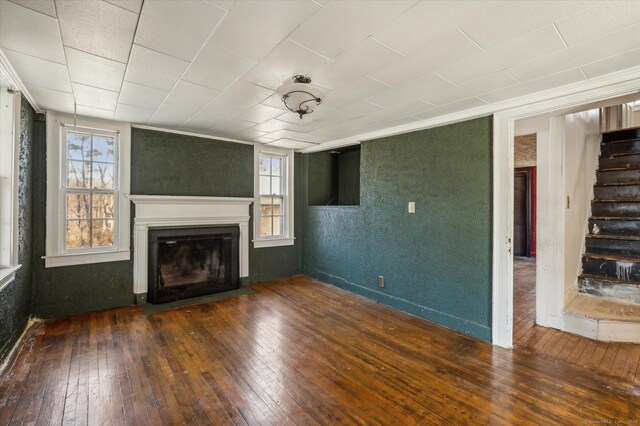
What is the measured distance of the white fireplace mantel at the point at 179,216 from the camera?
3887 mm

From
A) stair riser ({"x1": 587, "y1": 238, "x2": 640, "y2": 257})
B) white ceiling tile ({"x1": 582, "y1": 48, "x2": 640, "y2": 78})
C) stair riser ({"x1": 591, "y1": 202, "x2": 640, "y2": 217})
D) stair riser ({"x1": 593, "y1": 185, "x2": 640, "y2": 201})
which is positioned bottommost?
stair riser ({"x1": 587, "y1": 238, "x2": 640, "y2": 257})

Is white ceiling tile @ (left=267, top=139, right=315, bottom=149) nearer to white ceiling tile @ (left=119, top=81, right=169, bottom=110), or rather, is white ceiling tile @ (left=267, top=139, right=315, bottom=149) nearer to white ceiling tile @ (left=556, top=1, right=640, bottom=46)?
white ceiling tile @ (left=119, top=81, right=169, bottom=110)

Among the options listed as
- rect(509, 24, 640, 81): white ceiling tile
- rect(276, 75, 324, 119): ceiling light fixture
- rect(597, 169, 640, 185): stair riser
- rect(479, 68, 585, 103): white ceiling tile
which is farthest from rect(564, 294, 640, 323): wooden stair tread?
rect(276, 75, 324, 119): ceiling light fixture

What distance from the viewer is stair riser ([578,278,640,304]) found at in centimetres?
331

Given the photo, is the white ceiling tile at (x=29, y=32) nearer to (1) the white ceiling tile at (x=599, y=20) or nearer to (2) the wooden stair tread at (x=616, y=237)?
(1) the white ceiling tile at (x=599, y=20)

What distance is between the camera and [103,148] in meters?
3.74

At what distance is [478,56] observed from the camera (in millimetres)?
1960

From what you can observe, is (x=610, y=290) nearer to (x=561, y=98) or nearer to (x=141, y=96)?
(x=561, y=98)

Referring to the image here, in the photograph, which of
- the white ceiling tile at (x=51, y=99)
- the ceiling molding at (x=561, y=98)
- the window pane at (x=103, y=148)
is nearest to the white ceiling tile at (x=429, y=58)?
the ceiling molding at (x=561, y=98)

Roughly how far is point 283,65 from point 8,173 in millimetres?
2596

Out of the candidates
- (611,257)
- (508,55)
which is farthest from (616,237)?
(508,55)

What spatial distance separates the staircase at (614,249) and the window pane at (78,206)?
18.5ft

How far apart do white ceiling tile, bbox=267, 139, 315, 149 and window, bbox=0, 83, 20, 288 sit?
2.90 m

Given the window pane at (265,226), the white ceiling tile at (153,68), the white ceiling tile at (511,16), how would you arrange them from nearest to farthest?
the white ceiling tile at (511,16) → the white ceiling tile at (153,68) → the window pane at (265,226)
